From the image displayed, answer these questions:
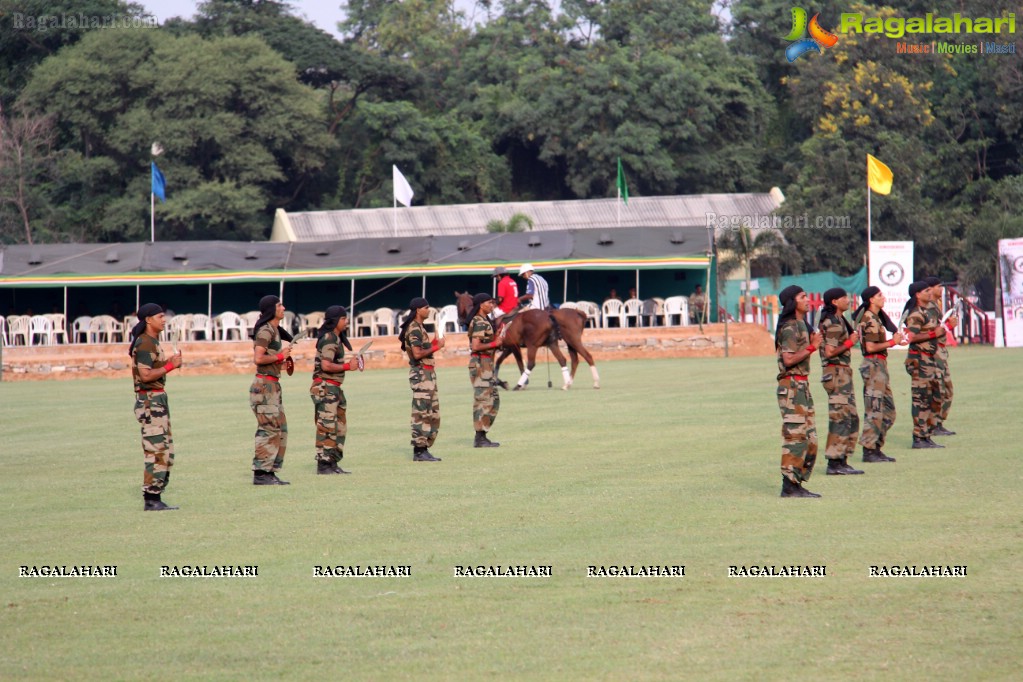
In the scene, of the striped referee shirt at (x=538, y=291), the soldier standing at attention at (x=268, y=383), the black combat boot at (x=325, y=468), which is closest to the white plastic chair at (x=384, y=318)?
the striped referee shirt at (x=538, y=291)

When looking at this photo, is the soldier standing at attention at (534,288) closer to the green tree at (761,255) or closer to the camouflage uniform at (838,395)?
the camouflage uniform at (838,395)

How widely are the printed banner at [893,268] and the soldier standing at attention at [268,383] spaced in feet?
83.7

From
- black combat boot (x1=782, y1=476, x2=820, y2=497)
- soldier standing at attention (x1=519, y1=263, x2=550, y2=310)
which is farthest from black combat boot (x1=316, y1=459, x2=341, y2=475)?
soldier standing at attention (x1=519, y1=263, x2=550, y2=310)

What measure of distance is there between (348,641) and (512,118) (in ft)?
194

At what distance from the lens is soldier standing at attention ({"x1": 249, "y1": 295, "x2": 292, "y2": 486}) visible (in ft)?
43.7

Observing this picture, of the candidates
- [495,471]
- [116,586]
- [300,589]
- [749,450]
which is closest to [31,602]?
[116,586]

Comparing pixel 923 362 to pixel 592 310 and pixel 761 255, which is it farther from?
pixel 761 255

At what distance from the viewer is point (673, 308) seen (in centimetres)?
4222

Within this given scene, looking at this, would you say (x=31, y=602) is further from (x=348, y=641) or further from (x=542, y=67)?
(x=542, y=67)

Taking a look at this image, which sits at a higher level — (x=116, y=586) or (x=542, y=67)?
(x=542, y=67)

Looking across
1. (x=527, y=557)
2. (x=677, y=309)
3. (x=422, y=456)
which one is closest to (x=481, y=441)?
(x=422, y=456)

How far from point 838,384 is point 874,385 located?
3.80 feet

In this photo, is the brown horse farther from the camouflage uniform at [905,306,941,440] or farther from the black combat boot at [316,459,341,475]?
the black combat boot at [316,459,341,475]

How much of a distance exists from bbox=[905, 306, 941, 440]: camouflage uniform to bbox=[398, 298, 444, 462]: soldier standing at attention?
5.53 m
